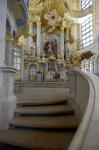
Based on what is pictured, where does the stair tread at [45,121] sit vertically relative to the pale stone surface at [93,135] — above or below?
below

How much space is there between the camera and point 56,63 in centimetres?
2025

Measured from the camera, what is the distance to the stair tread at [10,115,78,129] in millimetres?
3180

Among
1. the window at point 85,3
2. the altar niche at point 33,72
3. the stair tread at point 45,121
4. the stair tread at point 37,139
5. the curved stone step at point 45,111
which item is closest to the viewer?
the stair tread at point 37,139

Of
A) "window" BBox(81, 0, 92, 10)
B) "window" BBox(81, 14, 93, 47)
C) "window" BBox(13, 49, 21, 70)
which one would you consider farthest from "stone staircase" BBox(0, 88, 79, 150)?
"window" BBox(81, 0, 92, 10)

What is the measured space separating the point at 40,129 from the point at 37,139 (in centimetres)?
40

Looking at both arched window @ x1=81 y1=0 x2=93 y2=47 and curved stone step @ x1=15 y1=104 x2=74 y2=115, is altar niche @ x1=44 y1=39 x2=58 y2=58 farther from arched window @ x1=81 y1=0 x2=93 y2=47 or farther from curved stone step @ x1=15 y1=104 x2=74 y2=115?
curved stone step @ x1=15 y1=104 x2=74 y2=115

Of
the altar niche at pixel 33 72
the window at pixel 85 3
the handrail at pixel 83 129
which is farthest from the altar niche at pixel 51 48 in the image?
the handrail at pixel 83 129

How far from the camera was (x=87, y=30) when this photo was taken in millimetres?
22750

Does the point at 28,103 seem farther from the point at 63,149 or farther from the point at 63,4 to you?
the point at 63,4

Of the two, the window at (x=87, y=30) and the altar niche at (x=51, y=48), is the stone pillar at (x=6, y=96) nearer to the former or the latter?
the altar niche at (x=51, y=48)

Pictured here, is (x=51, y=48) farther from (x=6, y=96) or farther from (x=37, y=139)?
(x=37, y=139)

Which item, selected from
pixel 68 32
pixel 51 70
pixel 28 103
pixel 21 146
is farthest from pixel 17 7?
pixel 68 32

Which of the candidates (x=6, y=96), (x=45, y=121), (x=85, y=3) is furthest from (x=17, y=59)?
(x=85, y=3)

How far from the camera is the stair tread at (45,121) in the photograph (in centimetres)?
318
